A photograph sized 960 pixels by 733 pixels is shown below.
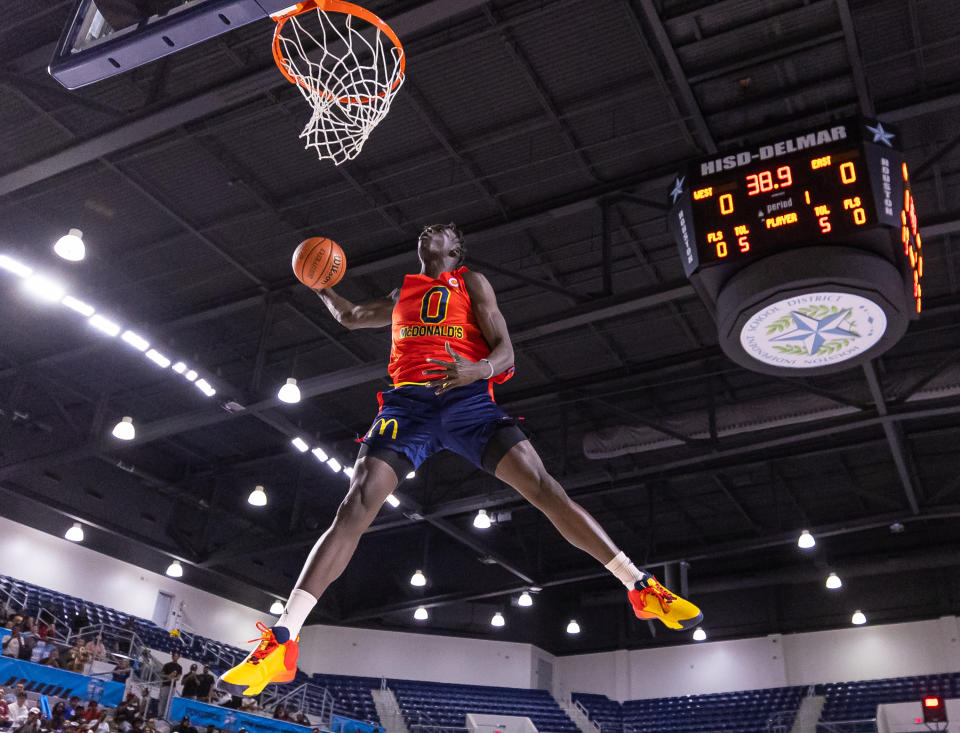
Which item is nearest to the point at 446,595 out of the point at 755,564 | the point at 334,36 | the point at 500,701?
the point at 500,701

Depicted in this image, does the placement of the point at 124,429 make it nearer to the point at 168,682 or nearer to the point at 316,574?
the point at 168,682

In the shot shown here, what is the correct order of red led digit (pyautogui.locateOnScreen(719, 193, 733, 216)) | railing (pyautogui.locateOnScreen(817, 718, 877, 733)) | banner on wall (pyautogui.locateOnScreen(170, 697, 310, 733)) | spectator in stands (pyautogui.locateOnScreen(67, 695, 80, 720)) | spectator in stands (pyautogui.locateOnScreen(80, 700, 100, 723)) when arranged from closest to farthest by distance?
red led digit (pyautogui.locateOnScreen(719, 193, 733, 216)), spectator in stands (pyautogui.locateOnScreen(80, 700, 100, 723)), spectator in stands (pyautogui.locateOnScreen(67, 695, 80, 720)), banner on wall (pyautogui.locateOnScreen(170, 697, 310, 733)), railing (pyautogui.locateOnScreen(817, 718, 877, 733))

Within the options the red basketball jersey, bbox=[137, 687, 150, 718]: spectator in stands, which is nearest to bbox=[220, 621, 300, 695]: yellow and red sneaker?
the red basketball jersey

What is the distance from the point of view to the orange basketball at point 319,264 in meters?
4.94

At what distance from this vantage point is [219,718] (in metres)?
17.3

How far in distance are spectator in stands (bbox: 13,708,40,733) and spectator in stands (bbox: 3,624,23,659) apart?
2780 millimetres

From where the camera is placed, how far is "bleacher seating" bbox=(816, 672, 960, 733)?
23656 mm

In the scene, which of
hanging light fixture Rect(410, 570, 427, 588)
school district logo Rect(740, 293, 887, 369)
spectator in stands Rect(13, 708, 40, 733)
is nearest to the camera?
school district logo Rect(740, 293, 887, 369)

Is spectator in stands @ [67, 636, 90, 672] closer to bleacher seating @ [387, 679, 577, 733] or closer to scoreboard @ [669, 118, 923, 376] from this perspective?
bleacher seating @ [387, 679, 577, 733]

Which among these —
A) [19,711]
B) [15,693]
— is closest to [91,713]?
[15,693]

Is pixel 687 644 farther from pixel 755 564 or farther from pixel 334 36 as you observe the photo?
pixel 334 36

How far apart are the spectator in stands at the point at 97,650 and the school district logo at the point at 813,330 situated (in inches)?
539

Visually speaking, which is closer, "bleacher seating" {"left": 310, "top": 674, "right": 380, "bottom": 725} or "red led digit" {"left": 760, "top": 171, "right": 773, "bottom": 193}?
"red led digit" {"left": 760, "top": 171, "right": 773, "bottom": 193}

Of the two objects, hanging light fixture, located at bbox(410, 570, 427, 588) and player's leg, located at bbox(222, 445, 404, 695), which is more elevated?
hanging light fixture, located at bbox(410, 570, 427, 588)
